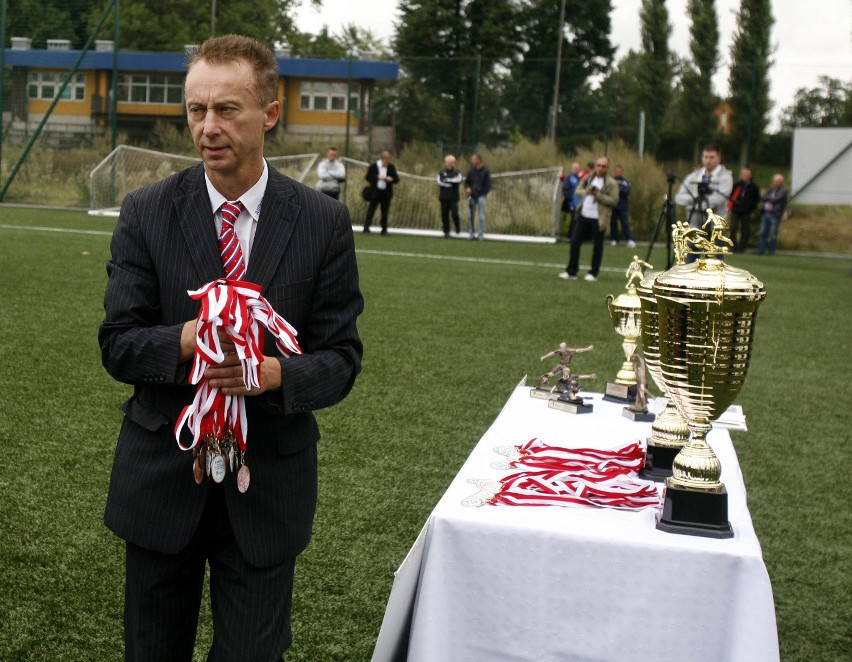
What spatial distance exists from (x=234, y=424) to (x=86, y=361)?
18.7 feet

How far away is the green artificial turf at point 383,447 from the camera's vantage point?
12.2ft

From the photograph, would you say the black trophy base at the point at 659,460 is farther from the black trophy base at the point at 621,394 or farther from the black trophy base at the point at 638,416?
the black trophy base at the point at 621,394

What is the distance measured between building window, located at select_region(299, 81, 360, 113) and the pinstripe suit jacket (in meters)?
25.7

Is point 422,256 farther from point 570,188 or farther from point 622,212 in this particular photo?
point 622,212

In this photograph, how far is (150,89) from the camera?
31.2 m

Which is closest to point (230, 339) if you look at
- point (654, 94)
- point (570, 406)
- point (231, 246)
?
point (231, 246)

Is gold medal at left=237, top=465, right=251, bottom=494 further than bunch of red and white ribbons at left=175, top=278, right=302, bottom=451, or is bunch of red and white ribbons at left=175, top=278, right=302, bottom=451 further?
gold medal at left=237, top=465, right=251, bottom=494

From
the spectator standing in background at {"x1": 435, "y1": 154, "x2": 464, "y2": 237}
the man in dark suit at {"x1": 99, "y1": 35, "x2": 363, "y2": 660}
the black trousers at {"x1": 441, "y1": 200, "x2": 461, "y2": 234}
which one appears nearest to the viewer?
the man in dark suit at {"x1": 99, "y1": 35, "x2": 363, "y2": 660}

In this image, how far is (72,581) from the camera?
3842 millimetres

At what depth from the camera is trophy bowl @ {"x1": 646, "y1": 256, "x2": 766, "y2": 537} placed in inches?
98.3

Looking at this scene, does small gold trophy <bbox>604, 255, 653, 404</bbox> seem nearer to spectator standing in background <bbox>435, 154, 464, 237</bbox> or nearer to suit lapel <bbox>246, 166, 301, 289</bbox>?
suit lapel <bbox>246, 166, 301, 289</bbox>

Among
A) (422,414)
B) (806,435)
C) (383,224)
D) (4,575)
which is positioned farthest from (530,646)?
(383,224)

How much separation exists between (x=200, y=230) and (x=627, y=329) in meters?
2.47

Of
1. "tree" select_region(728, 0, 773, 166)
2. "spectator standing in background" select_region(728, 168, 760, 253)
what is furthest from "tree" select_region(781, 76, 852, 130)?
"spectator standing in background" select_region(728, 168, 760, 253)
